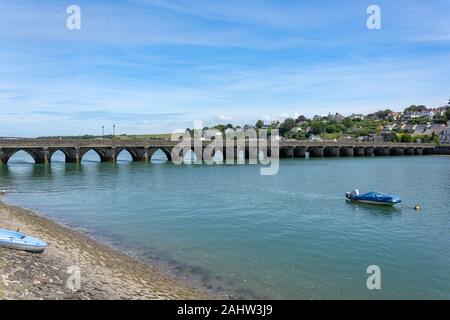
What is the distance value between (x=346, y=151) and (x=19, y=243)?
Result: 123 meters

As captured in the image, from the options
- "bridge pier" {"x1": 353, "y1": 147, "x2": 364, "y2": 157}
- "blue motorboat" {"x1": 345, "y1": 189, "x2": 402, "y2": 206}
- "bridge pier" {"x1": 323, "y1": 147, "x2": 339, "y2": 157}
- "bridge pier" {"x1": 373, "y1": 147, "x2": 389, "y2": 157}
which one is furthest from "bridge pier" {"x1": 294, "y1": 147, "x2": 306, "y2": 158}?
"blue motorboat" {"x1": 345, "y1": 189, "x2": 402, "y2": 206}

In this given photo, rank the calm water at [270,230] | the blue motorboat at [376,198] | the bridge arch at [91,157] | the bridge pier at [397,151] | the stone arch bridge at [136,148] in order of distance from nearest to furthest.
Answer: the calm water at [270,230] → the blue motorboat at [376,198] → the stone arch bridge at [136,148] → the bridge arch at [91,157] → the bridge pier at [397,151]

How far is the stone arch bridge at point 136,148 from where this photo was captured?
8044cm

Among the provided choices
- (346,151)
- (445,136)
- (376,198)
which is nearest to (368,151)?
(346,151)

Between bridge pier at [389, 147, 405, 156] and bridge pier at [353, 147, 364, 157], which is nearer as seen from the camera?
bridge pier at [353, 147, 364, 157]

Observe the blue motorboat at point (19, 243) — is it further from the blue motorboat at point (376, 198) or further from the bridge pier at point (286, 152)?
the bridge pier at point (286, 152)

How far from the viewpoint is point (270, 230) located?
95.8ft

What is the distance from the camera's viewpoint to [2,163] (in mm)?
80000

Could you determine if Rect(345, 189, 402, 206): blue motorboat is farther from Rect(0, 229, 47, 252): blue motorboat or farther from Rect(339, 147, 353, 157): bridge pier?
Rect(339, 147, 353, 157): bridge pier

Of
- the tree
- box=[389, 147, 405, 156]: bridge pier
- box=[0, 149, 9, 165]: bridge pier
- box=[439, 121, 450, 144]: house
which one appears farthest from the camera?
the tree

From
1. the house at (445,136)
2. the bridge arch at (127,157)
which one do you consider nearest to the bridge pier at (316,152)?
the bridge arch at (127,157)

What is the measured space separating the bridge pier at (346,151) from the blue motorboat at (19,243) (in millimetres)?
121911

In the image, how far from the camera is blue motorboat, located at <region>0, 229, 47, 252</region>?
18.5 m
